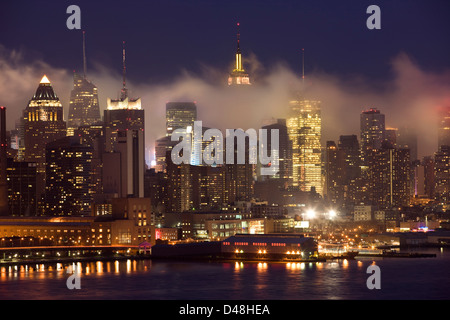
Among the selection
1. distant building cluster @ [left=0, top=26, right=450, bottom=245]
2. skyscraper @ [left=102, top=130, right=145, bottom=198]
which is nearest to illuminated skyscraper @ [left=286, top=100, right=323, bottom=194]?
distant building cluster @ [left=0, top=26, right=450, bottom=245]

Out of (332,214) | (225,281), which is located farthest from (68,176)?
(225,281)

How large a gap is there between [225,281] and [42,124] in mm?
60359

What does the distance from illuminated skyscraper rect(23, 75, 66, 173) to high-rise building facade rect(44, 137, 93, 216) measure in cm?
946

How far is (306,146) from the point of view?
136 m

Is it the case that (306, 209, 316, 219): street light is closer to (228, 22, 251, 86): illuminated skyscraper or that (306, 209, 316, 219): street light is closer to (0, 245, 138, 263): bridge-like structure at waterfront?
(228, 22, 251, 86): illuminated skyscraper

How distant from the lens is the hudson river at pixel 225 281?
4540 cm

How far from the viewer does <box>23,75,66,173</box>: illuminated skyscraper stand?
10575cm

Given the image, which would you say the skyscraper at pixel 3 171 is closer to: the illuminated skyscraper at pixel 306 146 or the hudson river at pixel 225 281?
the hudson river at pixel 225 281

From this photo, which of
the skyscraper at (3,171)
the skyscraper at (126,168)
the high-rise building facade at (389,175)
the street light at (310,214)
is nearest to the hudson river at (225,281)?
the skyscraper at (3,171)

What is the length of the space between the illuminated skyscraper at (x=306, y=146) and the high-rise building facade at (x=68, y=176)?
39.8 m

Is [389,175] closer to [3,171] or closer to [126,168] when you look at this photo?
[126,168]

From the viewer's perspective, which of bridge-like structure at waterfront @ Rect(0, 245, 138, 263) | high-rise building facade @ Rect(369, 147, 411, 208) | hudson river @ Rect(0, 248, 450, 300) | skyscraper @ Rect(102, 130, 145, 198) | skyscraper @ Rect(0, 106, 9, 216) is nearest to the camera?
hudson river @ Rect(0, 248, 450, 300)

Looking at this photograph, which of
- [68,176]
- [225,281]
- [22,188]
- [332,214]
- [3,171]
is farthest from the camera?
[332,214]
